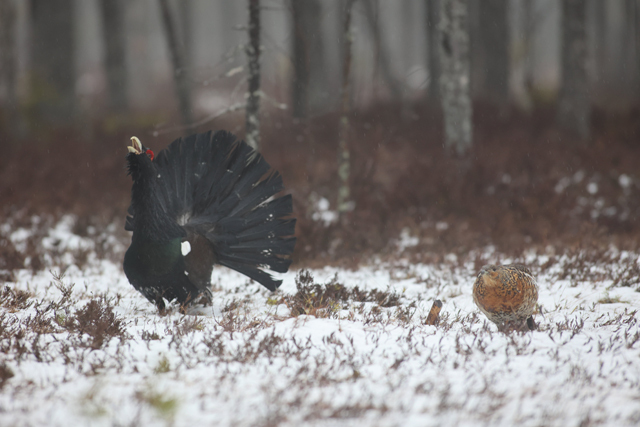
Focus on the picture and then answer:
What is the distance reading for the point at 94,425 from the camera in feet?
8.42

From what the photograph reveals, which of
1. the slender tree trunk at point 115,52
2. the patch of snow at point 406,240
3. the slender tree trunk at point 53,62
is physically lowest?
the patch of snow at point 406,240

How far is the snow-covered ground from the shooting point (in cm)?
267

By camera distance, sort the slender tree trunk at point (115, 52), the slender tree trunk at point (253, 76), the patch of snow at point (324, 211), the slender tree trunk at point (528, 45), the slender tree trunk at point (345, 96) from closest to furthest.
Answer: the slender tree trunk at point (253, 76), the slender tree trunk at point (345, 96), the patch of snow at point (324, 211), the slender tree trunk at point (528, 45), the slender tree trunk at point (115, 52)

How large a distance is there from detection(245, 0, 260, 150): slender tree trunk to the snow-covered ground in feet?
7.48

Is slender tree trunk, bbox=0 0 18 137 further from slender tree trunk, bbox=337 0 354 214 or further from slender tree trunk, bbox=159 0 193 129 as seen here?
slender tree trunk, bbox=337 0 354 214

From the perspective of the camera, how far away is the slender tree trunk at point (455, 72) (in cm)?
818

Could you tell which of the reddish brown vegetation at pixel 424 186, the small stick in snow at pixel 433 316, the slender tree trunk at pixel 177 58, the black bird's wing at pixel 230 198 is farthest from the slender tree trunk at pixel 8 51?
the small stick in snow at pixel 433 316

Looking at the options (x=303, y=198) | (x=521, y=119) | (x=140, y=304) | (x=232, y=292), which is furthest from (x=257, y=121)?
(x=521, y=119)

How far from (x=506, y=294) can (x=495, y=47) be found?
12.1 meters

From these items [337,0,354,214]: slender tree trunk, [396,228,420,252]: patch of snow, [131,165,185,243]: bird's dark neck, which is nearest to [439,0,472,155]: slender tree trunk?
[396,228,420,252]: patch of snow

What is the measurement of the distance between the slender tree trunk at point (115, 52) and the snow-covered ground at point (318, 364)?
486 inches

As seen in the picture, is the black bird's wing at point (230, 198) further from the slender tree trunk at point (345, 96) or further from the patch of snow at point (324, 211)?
the patch of snow at point (324, 211)

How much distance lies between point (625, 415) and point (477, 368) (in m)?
0.81

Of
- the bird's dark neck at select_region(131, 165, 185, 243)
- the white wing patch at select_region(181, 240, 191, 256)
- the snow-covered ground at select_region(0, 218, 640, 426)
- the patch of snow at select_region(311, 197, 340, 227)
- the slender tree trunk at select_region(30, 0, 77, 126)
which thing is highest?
the slender tree trunk at select_region(30, 0, 77, 126)
